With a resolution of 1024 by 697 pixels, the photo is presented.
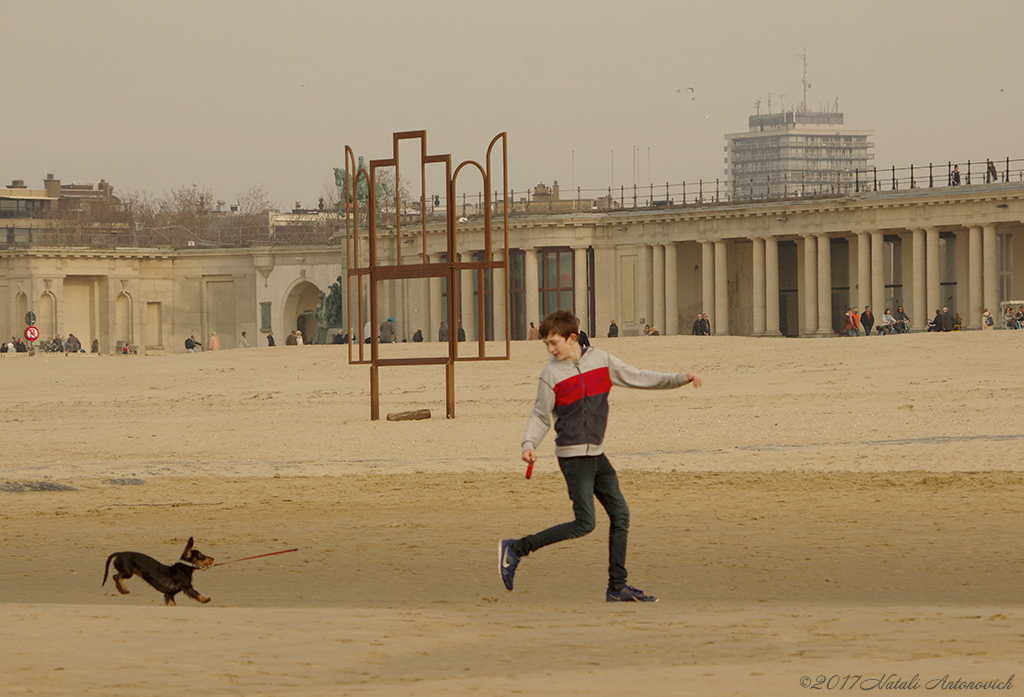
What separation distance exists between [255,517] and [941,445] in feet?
37.3

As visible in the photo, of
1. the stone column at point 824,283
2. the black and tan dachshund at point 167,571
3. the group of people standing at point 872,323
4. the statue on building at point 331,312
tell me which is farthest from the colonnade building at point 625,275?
the black and tan dachshund at point 167,571

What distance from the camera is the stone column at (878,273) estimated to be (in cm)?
6781

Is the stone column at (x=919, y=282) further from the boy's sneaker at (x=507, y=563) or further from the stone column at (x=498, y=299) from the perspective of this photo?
the boy's sneaker at (x=507, y=563)

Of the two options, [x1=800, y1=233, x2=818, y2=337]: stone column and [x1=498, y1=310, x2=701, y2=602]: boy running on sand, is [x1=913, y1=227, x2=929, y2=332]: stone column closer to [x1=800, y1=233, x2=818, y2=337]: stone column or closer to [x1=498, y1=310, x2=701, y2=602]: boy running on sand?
[x1=800, y1=233, x2=818, y2=337]: stone column

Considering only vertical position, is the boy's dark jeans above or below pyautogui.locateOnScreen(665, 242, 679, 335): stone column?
below

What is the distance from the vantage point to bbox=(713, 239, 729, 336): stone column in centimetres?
7288

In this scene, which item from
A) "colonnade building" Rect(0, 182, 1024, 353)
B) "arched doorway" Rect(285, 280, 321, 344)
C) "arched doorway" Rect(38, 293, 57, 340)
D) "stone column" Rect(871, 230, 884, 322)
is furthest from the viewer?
"arched doorway" Rect(285, 280, 321, 344)

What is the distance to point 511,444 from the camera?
25.2 meters

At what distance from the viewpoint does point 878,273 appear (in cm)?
6788

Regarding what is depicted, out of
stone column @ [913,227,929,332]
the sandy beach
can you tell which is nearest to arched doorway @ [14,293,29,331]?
stone column @ [913,227,929,332]

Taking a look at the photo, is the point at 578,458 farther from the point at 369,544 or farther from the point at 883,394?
the point at 883,394

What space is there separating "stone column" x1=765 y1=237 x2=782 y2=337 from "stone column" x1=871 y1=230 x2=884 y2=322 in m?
4.71

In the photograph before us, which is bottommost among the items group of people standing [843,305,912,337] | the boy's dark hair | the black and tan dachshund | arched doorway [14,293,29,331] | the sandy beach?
the sandy beach

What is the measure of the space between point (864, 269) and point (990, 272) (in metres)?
5.73
